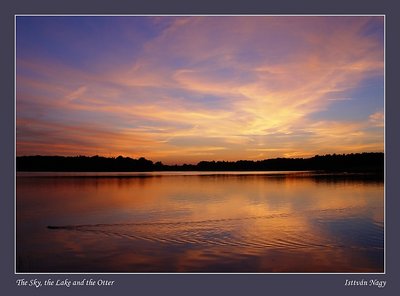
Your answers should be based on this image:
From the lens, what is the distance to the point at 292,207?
57.5 feet

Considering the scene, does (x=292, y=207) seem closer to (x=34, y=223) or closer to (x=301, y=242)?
(x=301, y=242)

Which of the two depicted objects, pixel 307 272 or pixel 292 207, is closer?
pixel 307 272

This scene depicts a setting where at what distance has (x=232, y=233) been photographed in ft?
39.0

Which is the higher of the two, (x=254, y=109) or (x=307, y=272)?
(x=254, y=109)

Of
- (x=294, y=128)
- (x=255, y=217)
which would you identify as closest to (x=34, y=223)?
(x=255, y=217)

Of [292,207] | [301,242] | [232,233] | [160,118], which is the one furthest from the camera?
[160,118]

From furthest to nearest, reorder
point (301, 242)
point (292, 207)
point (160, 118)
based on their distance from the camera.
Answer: point (160, 118)
point (292, 207)
point (301, 242)

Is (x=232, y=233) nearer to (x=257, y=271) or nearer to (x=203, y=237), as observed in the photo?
(x=203, y=237)

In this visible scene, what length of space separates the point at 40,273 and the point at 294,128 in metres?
14.9

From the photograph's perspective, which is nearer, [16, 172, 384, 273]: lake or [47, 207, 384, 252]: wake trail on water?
[16, 172, 384, 273]: lake

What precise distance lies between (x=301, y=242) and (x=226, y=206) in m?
7.29

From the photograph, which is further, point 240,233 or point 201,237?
point 240,233

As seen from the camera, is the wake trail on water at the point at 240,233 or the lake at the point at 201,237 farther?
the wake trail on water at the point at 240,233

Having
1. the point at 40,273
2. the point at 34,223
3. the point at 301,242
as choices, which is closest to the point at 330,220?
the point at 301,242
